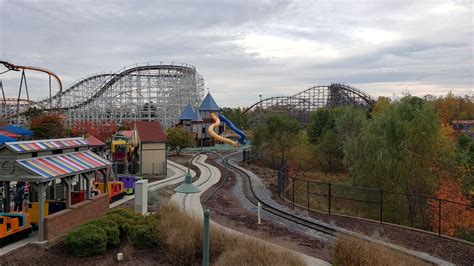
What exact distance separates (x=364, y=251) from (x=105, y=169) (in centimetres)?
1159

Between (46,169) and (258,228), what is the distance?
7.08m

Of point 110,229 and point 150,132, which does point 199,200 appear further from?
point 150,132

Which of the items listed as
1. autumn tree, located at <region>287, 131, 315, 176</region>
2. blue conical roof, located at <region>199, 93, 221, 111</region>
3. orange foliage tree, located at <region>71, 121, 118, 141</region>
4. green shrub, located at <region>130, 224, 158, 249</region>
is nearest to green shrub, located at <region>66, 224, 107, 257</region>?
green shrub, located at <region>130, 224, 158, 249</region>

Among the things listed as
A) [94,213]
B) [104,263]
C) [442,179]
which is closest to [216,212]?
[94,213]

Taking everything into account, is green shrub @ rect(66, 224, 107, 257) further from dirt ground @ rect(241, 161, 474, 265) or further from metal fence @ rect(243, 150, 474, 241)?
metal fence @ rect(243, 150, 474, 241)

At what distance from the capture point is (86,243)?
36.0 ft

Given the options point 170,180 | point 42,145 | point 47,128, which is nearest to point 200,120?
point 47,128

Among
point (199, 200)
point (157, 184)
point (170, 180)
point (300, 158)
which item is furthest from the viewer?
point (300, 158)

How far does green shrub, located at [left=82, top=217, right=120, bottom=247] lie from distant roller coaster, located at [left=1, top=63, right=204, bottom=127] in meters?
42.8

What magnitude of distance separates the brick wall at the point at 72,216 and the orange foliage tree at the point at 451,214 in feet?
45.0

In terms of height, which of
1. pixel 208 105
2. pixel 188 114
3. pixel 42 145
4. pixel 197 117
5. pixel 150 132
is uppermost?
pixel 208 105

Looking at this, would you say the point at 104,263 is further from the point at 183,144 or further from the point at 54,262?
the point at 183,144

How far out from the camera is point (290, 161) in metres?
35.9

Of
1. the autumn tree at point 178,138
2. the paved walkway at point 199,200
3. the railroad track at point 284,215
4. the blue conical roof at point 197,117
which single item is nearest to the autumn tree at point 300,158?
the paved walkway at point 199,200
